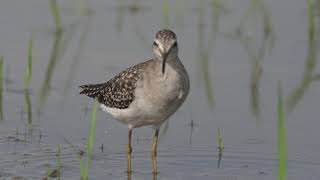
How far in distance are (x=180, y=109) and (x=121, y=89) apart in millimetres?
2021

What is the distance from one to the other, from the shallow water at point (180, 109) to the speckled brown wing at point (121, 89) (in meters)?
0.59

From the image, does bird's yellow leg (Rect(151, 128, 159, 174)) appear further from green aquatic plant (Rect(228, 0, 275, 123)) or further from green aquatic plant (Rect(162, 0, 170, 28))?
green aquatic plant (Rect(162, 0, 170, 28))

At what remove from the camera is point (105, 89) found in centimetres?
1347

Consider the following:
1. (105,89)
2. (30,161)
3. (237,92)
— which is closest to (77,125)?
(105,89)

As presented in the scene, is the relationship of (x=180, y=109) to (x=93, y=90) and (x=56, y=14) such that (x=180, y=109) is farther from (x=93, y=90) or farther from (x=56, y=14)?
(x=56, y=14)

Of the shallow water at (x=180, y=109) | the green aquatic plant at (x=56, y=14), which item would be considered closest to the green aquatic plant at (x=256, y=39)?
the shallow water at (x=180, y=109)

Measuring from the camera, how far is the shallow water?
12.5 metres

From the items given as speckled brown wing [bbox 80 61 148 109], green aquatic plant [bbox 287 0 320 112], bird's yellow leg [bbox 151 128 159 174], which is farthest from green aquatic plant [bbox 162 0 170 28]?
bird's yellow leg [bbox 151 128 159 174]

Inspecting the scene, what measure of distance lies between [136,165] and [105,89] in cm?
136

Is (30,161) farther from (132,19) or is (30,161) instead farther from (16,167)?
(132,19)

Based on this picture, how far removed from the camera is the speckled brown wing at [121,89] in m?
12.6

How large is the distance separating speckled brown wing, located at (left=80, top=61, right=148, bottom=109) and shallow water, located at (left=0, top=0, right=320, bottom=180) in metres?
0.59

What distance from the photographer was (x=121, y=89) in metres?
12.8

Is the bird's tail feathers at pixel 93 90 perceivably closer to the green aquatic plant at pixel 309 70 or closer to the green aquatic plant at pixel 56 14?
the green aquatic plant at pixel 309 70
